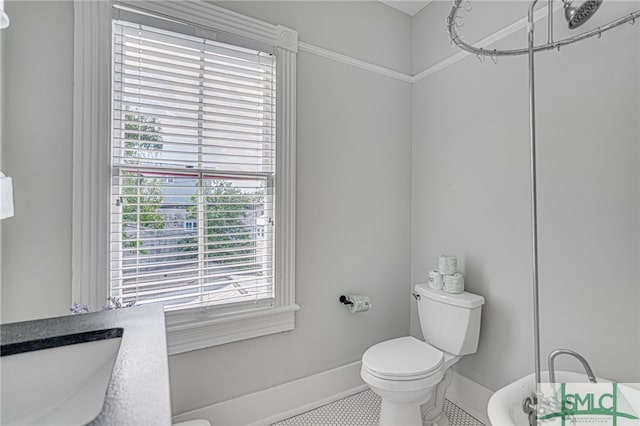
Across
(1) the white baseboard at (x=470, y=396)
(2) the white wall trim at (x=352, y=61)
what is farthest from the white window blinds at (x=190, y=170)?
(1) the white baseboard at (x=470, y=396)

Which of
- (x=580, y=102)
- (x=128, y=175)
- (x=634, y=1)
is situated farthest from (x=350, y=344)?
(x=634, y=1)

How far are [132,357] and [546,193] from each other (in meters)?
1.83

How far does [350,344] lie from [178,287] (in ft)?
3.87

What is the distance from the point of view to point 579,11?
3.89 ft

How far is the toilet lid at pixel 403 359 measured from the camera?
1506 millimetres

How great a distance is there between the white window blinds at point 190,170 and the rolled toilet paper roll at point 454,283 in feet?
3.35

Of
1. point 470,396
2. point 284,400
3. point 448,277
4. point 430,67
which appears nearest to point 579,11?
point 430,67

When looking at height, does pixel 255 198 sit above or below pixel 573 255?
above

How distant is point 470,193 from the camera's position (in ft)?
6.36

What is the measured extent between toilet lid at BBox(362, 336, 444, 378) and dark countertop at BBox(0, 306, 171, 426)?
1037 millimetres

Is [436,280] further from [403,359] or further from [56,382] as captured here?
[56,382]

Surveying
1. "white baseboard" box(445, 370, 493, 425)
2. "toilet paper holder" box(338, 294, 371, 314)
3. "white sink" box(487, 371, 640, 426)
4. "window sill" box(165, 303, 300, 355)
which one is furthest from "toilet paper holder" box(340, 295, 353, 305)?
"white sink" box(487, 371, 640, 426)

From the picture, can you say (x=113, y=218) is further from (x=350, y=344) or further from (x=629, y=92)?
(x=629, y=92)

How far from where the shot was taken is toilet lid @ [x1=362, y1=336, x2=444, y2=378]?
1.51 m
